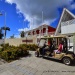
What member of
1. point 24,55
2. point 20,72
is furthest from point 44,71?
point 24,55

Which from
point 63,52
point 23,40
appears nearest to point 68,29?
point 63,52

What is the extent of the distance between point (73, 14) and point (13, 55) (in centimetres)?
1238

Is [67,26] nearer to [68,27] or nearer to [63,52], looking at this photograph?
[68,27]

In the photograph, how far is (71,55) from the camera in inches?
390

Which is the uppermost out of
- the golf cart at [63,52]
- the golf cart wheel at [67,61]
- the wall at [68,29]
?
the wall at [68,29]

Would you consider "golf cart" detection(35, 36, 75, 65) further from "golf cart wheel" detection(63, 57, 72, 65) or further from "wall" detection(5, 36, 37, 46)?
"wall" detection(5, 36, 37, 46)

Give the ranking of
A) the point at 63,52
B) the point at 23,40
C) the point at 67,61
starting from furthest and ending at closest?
the point at 23,40
the point at 63,52
the point at 67,61

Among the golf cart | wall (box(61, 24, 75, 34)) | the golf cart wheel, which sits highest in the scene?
wall (box(61, 24, 75, 34))

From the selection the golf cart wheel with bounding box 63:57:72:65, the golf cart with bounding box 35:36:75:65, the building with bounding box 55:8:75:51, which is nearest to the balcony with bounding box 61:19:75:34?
the building with bounding box 55:8:75:51

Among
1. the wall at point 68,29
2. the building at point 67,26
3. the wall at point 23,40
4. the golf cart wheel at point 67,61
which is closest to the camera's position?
the golf cart wheel at point 67,61

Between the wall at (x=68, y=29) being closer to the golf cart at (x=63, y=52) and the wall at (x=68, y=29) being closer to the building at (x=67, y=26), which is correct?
the building at (x=67, y=26)

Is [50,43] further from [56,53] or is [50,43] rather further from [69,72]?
[69,72]

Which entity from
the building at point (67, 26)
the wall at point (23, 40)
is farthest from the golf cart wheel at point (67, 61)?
the wall at point (23, 40)

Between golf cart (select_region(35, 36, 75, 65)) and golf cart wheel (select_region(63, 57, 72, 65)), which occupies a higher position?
golf cart (select_region(35, 36, 75, 65))
